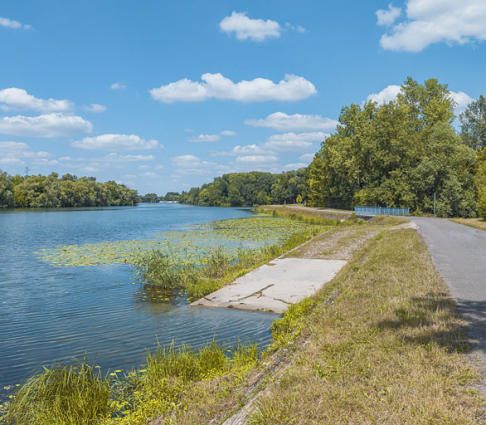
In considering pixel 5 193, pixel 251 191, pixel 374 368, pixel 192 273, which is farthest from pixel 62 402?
pixel 251 191

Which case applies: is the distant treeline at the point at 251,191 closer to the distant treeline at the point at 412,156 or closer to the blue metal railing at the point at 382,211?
the distant treeline at the point at 412,156

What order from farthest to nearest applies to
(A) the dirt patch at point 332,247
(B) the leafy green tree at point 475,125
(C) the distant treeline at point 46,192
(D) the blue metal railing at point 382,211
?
(C) the distant treeline at point 46,192, (B) the leafy green tree at point 475,125, (D) the blue metal railing at point 382,211, (A) the dirt patch at point 332,247

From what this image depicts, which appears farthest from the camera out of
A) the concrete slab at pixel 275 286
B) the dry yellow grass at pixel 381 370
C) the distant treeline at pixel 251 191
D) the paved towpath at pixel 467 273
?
the distant treeline at pixel 251 191

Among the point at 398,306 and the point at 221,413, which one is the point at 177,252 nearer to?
the point at 398,306

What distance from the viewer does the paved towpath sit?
5.97 meters

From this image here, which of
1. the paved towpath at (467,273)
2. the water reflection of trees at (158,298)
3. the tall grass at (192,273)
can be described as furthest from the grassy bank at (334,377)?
the tall grass at (192,273)

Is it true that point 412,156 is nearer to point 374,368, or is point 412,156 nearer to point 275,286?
point 275,286

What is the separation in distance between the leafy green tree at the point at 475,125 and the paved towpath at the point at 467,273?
5554 centimetres

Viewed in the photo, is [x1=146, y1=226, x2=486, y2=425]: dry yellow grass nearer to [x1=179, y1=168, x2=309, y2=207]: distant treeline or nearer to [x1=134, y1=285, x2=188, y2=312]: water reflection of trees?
[x1=134, y1=285, x2=188, y2=312]: water reflection of trees

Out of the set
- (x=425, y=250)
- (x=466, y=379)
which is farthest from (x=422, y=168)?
(x=466, y=379)

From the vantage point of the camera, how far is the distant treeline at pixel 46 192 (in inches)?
3916

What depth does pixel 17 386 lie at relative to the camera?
6098 mm

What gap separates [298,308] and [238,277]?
492 centimetres

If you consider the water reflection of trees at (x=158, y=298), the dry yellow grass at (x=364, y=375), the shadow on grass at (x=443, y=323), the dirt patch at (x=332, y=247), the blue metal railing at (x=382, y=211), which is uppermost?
the blue metal railing at (x=382, y=211)
